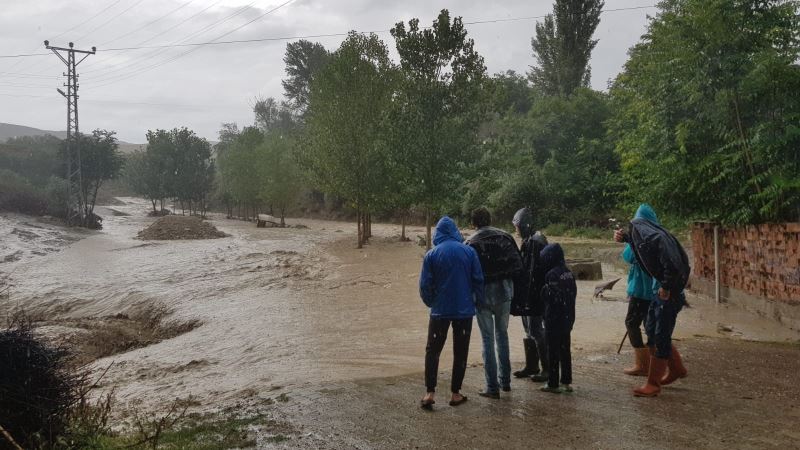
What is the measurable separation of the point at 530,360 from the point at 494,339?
0.84m

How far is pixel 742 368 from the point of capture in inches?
288

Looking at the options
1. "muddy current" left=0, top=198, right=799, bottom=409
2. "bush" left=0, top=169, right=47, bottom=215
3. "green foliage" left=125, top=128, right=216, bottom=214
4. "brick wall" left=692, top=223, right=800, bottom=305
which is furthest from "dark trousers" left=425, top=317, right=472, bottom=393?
"green foliage" left=125, top=128, right=216, bottom=214

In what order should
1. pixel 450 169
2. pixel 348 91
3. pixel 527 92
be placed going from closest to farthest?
pixel 450 169 → pixel 348 91 → pixel 527 92

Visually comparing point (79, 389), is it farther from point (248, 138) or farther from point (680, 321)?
point (248, 138)

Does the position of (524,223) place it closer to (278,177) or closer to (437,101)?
(437,101)

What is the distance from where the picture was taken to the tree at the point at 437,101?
2116cm

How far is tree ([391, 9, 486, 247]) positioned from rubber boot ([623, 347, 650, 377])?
14.9 metres

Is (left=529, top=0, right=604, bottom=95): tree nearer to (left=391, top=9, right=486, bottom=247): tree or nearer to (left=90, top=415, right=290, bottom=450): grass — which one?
(left=391, top=9, right=486, bottom=247): tree

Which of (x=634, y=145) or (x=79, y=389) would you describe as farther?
(x=634, y=145)

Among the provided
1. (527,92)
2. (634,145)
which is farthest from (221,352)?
(527,92)

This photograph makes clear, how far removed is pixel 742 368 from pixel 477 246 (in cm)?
373

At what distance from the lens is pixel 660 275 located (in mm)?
5785

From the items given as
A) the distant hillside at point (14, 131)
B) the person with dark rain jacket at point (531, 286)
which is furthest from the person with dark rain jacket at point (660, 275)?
the distant hillside at point (14, 131)

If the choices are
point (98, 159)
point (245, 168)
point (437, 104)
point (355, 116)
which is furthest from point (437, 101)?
point (245, 168)
